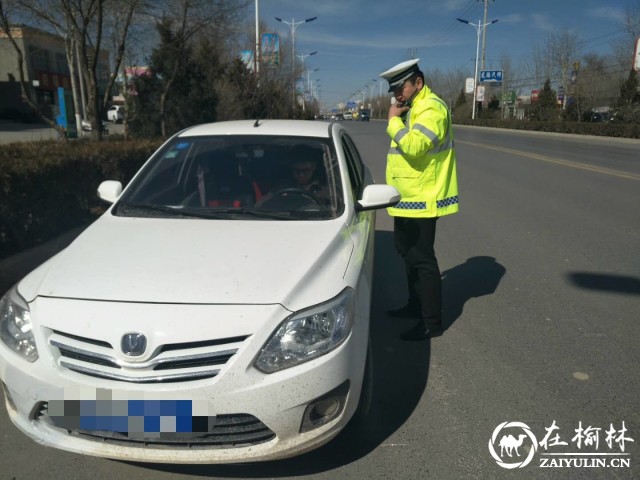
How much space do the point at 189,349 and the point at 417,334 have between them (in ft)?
7.40

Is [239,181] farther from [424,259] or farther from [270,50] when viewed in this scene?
[270,50]

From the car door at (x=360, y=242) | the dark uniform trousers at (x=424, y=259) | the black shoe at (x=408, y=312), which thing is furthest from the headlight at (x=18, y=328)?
the black shoe at (x=408, y=312)

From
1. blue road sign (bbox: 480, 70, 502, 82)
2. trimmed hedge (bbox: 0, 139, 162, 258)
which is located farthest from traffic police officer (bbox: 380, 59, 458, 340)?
blue road sign (bbox: 480, 70, 502, 82)

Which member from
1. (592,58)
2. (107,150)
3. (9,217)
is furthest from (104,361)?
(592,58)

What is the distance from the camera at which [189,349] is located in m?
2.22

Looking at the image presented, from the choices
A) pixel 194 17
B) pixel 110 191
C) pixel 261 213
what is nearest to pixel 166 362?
pixel 261 213

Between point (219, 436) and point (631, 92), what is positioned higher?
point (631, 92)

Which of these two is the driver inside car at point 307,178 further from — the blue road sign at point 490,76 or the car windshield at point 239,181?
the blue road sign at point 490,76

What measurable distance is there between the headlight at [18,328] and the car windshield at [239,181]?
3.40ft

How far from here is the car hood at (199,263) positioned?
242 centimetres

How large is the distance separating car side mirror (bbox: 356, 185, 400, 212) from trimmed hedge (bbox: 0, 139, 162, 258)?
381 centimetres

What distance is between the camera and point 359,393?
2557mm

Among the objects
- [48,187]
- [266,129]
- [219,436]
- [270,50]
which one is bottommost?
[219,436]

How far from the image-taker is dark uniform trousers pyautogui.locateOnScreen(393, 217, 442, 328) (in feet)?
12.9
